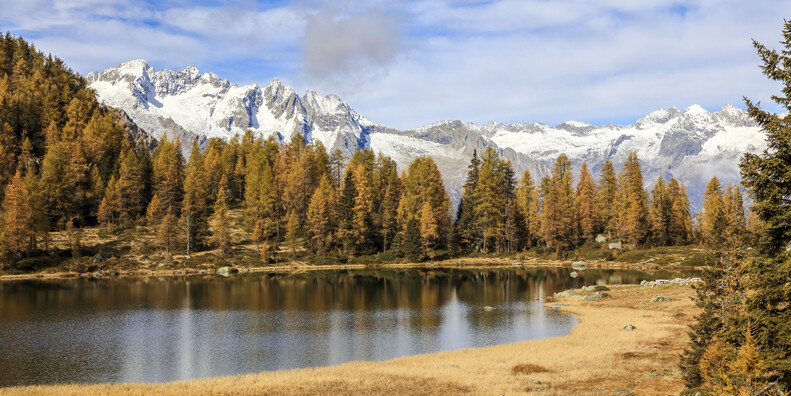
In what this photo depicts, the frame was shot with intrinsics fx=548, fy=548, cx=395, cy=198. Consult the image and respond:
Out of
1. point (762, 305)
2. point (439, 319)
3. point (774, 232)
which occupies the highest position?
point (774, 232)

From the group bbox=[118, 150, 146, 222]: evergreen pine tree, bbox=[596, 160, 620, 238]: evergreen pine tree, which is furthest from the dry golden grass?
bbox=[118, 150, 146, 222]: evergreen pine tree

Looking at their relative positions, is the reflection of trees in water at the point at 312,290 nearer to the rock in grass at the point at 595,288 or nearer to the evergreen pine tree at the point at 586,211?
the rock in grass at the point at 595,288

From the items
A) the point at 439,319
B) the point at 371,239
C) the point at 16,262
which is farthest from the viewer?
the point at 371,239

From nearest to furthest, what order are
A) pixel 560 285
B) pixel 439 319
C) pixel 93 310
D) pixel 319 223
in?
pixel 439 319 < pixel 93 310 < pixel 560 285 < pixel 319 223

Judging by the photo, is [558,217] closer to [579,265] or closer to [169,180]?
[579,265]

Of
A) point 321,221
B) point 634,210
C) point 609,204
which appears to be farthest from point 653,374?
point 609,204

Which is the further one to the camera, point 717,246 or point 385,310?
point 385,310

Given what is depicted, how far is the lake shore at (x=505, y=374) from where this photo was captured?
28.3 meters

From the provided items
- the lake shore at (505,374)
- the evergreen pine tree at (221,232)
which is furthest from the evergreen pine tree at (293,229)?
the lake shore at (505,374)

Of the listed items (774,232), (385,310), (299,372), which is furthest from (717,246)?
(385,310)

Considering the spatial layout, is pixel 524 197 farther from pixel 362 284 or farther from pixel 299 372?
pixel 299 372

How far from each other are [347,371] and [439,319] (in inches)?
962

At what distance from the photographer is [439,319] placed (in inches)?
2231

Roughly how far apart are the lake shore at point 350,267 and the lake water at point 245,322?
→ 7.44 meters
